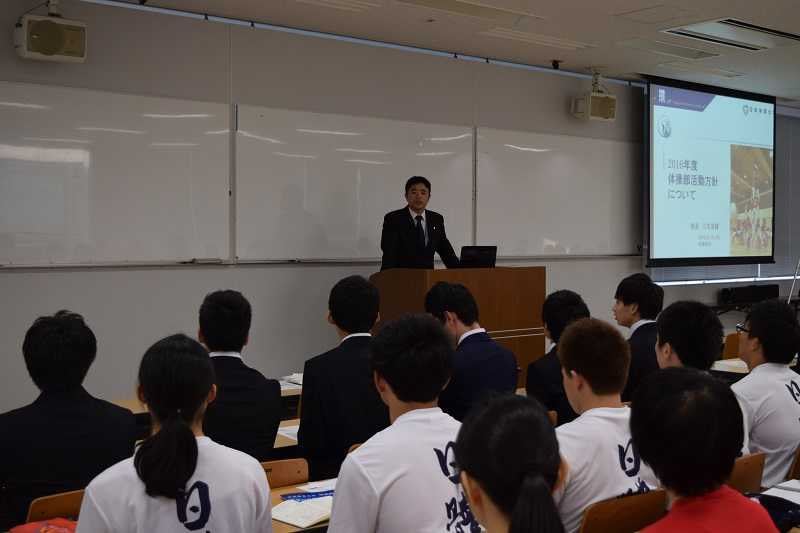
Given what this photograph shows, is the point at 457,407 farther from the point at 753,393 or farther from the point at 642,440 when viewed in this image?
the point at 642,440

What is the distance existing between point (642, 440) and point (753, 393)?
181cm

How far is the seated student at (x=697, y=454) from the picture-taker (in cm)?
158

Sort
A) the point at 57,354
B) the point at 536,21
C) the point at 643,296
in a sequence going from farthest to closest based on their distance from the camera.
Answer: the point at 536,21 → the point at 643,296 → the point at 57,354

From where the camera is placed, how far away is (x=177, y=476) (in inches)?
73.0

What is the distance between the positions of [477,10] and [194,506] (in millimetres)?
4869

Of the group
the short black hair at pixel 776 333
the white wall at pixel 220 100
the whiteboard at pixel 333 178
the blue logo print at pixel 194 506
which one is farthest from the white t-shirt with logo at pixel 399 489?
the whiteboard at pixel 333 178

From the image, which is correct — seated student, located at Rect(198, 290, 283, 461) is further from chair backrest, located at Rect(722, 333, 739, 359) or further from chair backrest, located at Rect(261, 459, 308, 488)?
chair backrest, located at Rect(722, 333, 739, 359)

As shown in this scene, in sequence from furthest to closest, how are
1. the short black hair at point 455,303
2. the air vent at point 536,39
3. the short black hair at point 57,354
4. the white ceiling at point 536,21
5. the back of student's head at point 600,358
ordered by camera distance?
the air vent at point 536,39 < the white ceiling at point 536,21 < the short black hair at point 455,303 < the short black hair at point 57,354 < the back of student's head at point 600,358

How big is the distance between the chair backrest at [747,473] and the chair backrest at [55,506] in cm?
186

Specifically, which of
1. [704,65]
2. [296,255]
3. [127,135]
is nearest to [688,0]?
[704,65]

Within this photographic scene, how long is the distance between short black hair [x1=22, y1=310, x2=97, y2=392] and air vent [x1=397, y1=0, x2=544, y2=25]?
3812mm

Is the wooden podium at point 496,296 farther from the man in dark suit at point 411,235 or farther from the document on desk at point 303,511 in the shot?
the document on desk at point 303,511

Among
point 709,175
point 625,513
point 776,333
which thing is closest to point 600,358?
point 625,513

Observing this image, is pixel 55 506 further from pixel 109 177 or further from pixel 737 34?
pixel 737 34
